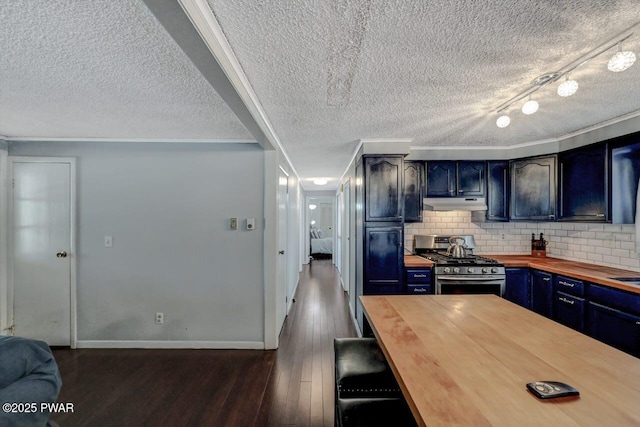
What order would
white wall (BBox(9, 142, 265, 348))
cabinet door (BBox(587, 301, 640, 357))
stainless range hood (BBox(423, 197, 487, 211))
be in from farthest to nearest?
stainless range hood (BBox(423, 197, 487, 211))
white wall (BBox(9, 142, 265, 348))
cabinet door (BBox(587, 301, 640, 357))

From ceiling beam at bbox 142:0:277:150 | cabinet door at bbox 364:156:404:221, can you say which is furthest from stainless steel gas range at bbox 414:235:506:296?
ceiling beam at bbox 142:0:277:150

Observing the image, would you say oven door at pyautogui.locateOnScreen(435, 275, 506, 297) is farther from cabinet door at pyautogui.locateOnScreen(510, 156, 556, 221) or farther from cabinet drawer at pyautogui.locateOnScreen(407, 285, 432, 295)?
cabinet door at pyautogui.locateOnScreen(510, 156, 556, 221)

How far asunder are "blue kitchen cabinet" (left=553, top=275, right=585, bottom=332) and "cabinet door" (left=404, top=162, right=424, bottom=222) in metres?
Result: 1.47

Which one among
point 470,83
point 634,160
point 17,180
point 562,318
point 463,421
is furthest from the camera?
point 17,180

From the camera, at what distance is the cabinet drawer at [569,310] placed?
258 centimetres

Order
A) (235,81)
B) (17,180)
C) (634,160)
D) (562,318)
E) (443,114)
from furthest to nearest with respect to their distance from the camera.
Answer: (17,180) → (562,318) → (634,160) → (443,114) → (235,81)

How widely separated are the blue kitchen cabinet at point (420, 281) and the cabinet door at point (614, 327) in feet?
4.33

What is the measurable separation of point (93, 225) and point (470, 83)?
3.69 meters

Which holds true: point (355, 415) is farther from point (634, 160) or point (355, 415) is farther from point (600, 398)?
point (634, 160)

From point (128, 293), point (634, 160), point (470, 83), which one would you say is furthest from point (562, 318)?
point (128, 293)

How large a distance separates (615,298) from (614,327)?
0.76 feet

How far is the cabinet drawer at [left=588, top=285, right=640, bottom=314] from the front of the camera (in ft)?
7.07

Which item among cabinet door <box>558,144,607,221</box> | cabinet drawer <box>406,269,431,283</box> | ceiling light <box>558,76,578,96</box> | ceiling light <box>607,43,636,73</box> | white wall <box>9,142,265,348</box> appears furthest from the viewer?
cabinet drawer <box>406,269,431,283</box>

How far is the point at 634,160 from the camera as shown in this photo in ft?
8.57
